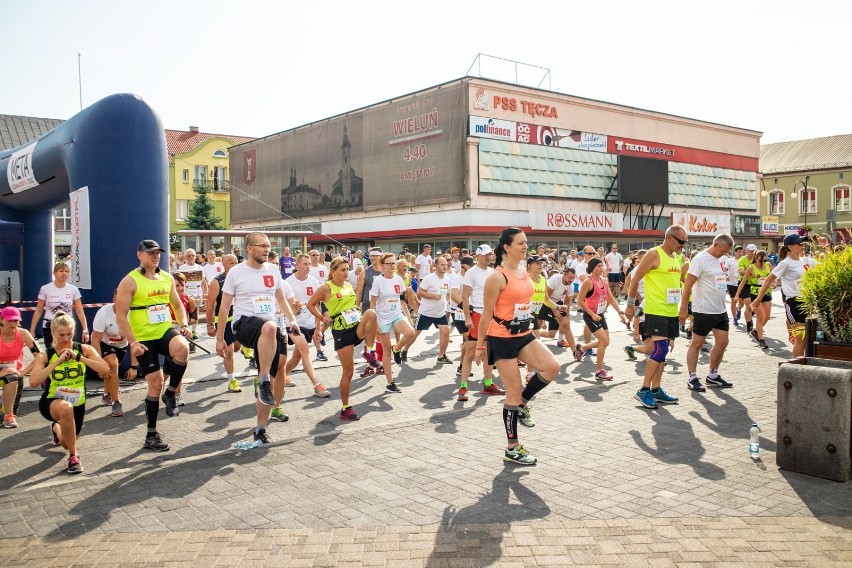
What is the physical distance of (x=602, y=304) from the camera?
10.4 metres

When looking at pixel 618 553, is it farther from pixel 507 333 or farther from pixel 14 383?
pixel 14 383

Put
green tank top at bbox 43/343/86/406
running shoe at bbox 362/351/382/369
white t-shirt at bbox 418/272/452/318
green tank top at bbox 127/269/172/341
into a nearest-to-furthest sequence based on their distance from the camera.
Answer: green tank top at bbox 43/343/86/406 < green tank top at bbox 127/269/172/341 < running shoe at bbox 362/351/382/369 < white t-shirt at bbox 418/272/452/318

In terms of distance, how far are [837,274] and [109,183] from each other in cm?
938

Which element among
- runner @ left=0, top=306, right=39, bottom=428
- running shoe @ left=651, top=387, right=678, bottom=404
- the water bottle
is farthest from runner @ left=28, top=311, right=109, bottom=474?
running shoe @ left=651, top=387, right=678, bottom=404

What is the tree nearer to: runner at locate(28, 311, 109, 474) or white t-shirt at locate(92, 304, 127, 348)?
white t-shirt at locate(92, 304, 127, 348)

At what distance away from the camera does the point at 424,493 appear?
5.00 m

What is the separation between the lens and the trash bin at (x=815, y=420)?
5113 millimetres

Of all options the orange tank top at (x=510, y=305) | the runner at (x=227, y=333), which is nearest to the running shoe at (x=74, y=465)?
the runner at (x=227, y=333)

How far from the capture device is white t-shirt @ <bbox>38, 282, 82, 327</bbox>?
957 centimetres

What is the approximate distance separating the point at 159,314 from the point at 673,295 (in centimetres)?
587

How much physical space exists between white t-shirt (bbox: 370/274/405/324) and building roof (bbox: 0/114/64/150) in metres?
45.6

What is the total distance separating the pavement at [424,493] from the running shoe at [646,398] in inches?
5.4

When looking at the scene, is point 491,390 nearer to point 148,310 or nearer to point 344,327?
point 344,327

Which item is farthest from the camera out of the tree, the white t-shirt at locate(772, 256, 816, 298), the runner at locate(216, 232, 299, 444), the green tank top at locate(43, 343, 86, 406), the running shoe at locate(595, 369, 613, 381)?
the tree
